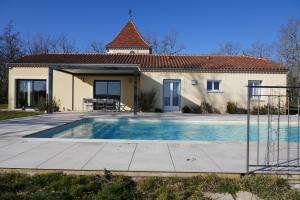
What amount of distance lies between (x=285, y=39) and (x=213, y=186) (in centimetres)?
4430

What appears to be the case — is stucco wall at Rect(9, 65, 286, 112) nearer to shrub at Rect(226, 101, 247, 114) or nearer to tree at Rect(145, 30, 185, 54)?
shrub at Rect(226, 101, 247, 114)

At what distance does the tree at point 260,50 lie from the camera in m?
50.1

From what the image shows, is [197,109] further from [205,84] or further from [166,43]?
[166,43]

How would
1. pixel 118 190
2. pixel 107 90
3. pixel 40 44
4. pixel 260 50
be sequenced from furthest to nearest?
1. pixel 40 44
2. pixel 260 50
3. pixel 107 90
4. pixel 118 190

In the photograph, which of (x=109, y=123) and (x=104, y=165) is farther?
(x=109, y=123)

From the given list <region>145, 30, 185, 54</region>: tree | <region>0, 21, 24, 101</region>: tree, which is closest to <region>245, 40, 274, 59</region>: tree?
<region>145, 30, 185, 54</region>: tree

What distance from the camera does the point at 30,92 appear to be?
23219 millimetres

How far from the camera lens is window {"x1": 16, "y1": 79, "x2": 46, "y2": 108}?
23172mm

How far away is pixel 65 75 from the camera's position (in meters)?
23.3

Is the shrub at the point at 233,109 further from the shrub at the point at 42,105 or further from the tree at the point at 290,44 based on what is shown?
the tree at the point at 290,44

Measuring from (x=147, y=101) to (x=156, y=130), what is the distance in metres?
8.14

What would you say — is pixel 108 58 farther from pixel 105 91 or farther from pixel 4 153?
pixel 4 153

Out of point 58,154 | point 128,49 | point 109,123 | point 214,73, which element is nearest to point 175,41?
point 128,49

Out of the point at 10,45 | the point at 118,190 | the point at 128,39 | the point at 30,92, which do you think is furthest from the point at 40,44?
the point at 118,190
